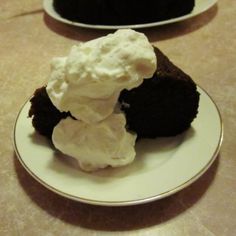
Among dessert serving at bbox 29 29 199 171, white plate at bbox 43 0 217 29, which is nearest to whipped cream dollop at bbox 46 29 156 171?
dessert serving at bbox 29 29 199 171

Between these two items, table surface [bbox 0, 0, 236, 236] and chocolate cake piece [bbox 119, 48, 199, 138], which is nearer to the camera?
table surface [bbox 0, 0, 236, 236]

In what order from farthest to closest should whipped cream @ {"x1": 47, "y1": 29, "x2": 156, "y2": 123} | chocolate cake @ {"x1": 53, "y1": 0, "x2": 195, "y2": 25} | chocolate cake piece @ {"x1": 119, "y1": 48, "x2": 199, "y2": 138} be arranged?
1. chocolate cake @ {"x1": 53, "y1": 0, "x2": 195, "y2": 25}
2. chocolate cake piece @ {"x1": 119, "y1": 48, "x2": 199, "y2": 138}
3. whipped cream @ {"x1": 47, "y1": 29, "x2": 156, "y2": 123}

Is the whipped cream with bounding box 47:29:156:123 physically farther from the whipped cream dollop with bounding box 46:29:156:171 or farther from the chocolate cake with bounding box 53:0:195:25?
the chocolate cake with bounding box 53:0:195:25

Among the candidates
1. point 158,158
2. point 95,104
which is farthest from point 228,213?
point 95,104

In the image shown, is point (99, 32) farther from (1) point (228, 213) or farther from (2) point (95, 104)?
(1) point (228, 213)

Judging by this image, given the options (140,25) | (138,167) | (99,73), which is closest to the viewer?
(99,73)

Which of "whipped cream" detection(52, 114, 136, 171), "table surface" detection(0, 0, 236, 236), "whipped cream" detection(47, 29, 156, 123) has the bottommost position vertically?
"table surface" detection(0, 0, 236, 236)

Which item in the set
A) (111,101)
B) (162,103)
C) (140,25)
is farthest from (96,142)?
(140,25)

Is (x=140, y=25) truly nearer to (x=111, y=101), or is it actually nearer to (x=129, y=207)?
(x=111, y=101)
